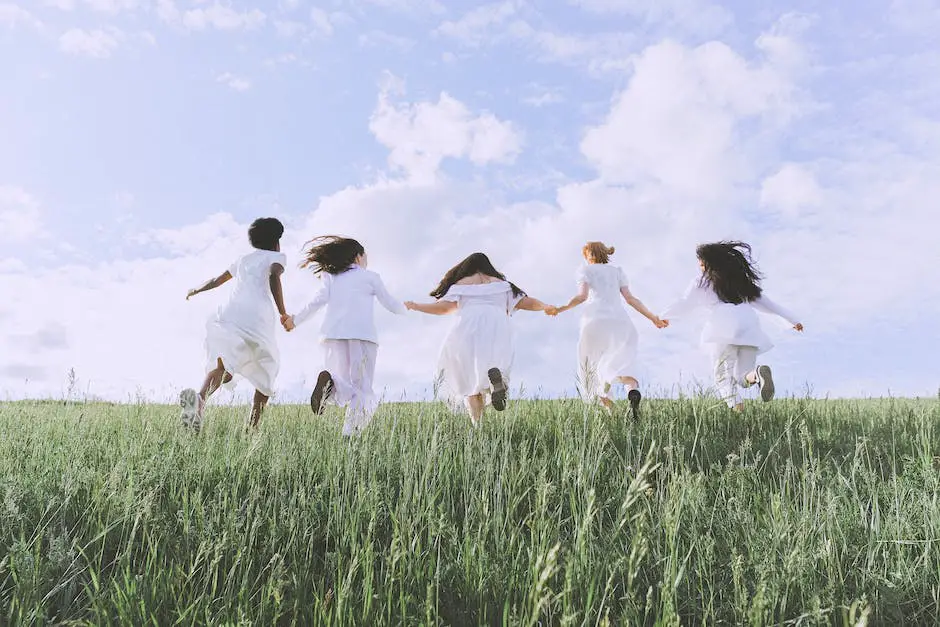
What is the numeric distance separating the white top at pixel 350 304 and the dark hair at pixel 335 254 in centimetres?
10

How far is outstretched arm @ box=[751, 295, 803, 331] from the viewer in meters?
9.05

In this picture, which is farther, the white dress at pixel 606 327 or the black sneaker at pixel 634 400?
the white dress at pixel 606 327

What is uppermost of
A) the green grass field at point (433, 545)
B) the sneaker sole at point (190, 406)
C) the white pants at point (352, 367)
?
the white pants at point (352, 367)

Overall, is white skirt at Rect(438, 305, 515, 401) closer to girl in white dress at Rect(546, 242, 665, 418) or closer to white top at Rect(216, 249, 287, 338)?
girl in white dress at Rect(546, 242, 665, 418)

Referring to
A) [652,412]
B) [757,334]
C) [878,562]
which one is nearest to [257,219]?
[652,412]

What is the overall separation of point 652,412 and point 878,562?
3.24 metres

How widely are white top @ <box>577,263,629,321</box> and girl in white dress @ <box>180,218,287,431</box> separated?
373 cm

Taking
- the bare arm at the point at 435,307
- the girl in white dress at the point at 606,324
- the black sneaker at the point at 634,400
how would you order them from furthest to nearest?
1. the girl in white dress at the point at 606,324
2. the bare arm at the point at 435,307
3. the black sneaker at the point at 634,400

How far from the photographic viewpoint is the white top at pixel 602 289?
8.62 meters

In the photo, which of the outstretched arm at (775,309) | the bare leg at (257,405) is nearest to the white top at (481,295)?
the bare leg at (257,405)

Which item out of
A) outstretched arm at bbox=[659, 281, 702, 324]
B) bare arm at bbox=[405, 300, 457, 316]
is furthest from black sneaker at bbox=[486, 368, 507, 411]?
outstretched arm at bbox=[659, 281, 702, 324]

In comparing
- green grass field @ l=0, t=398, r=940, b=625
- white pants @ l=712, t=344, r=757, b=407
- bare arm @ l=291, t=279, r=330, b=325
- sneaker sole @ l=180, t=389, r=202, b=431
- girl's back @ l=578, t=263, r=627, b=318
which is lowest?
green grass field @ l=0, t=398, r=940, b=625

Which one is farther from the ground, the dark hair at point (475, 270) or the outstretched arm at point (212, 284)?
the dark hair at point (475, 270)

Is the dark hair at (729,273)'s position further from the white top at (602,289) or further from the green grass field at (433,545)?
the green grass field at (433,545)
